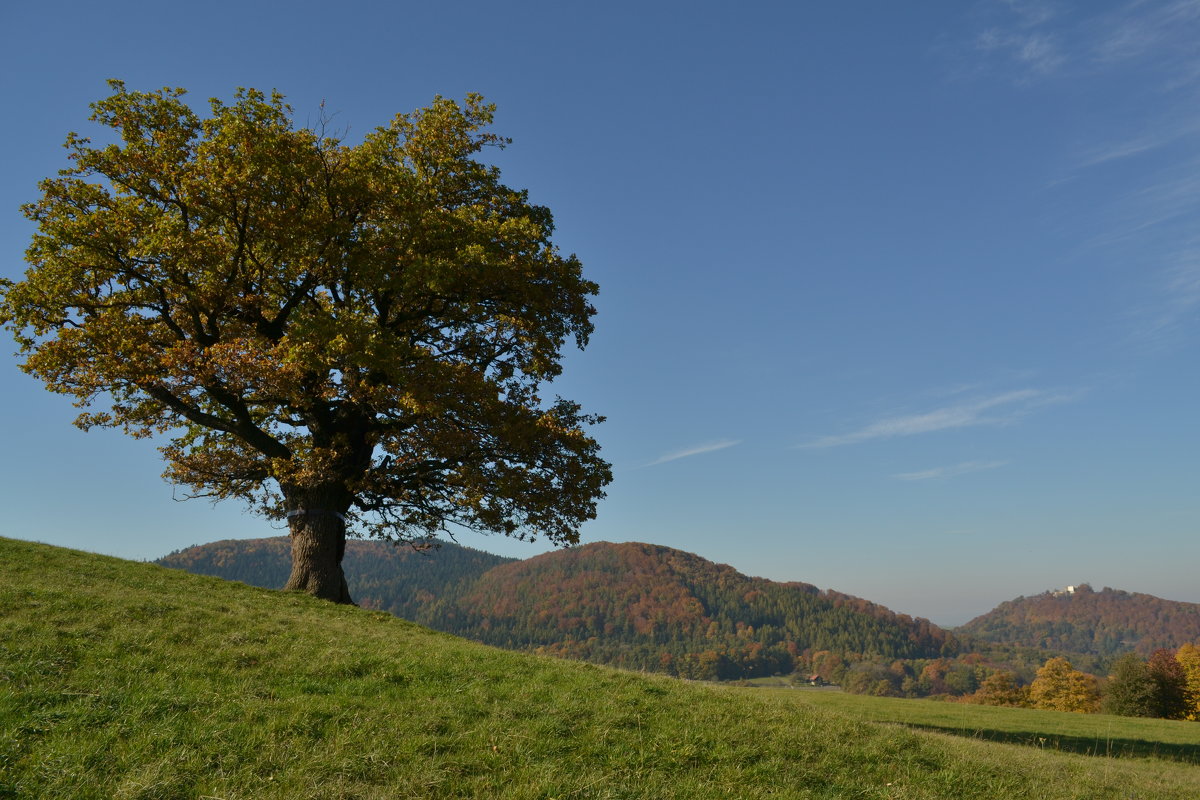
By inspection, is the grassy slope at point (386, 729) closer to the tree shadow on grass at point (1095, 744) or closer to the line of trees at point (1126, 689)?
the tree shadow on grass at point (1095, 744)

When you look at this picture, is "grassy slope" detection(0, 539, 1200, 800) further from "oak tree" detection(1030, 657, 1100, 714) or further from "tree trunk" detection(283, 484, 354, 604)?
"oak tree" detection(1030, 657, 1100, 714)

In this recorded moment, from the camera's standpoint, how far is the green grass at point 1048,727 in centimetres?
2095

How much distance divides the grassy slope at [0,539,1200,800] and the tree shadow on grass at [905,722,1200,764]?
757 cm

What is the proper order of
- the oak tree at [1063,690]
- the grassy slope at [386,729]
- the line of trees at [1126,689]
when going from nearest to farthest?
the grassy slope at [386,729], the line of trees at [1126,689], the oak tree at [1063,690]

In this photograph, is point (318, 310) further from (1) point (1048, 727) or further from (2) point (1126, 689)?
(2) point (1126, 689)

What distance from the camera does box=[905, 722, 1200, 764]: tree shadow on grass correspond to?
2023cm

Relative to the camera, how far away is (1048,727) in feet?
84.5

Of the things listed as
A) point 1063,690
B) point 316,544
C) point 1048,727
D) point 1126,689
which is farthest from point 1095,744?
point 1063,690

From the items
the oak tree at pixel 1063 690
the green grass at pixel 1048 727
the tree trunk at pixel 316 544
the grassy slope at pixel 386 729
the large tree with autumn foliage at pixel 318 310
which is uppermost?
the large tree with autumn foliage at pixel 318 310

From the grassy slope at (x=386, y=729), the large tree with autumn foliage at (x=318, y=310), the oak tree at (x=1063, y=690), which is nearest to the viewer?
the grassy slope at (x=386, y=729)

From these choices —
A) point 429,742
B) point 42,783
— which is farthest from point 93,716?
point 429,742

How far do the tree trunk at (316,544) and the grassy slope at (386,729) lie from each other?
8799mm

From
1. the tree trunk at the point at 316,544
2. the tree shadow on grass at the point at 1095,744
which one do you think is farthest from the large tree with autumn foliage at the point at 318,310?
the tree shadow on grass at the point at 1095,744

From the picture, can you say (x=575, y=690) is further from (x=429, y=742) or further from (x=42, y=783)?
(x=42, y=783)
